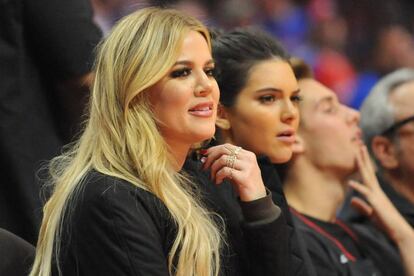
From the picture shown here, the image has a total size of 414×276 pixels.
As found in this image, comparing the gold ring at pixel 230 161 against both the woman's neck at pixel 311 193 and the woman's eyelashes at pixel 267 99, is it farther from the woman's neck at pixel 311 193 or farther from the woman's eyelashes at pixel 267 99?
the woman's neck at pixel 311 193

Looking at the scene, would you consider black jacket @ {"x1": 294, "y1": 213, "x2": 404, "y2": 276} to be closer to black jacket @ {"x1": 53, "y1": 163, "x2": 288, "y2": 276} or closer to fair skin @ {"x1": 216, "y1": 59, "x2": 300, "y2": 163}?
fair skin @ {"x1": 216, "y1": 59, "x2": 300, "y2": 163}

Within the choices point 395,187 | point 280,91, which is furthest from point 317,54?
point 280,91

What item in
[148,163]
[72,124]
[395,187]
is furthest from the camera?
[395,187]

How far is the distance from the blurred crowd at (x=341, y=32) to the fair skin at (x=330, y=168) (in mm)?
2480

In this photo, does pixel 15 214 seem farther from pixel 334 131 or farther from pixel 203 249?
pixel 334 131

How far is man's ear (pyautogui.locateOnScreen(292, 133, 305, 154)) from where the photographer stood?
338cm

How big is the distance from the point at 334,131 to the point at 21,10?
55.4 inches

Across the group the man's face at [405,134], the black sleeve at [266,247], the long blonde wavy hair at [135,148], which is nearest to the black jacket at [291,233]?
the black sleeve at [266,247]

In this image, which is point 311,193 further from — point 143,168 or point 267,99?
point 143,168

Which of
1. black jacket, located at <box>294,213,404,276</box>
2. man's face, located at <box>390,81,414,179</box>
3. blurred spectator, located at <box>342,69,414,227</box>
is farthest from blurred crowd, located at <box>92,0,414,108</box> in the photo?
black jacket, located at <box>294,213,404,276</box>

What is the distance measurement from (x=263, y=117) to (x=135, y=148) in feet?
2.59

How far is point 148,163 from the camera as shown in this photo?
2186 mm

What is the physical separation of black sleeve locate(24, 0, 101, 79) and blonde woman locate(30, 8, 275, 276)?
16.4 inches

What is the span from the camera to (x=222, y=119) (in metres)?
2.92
